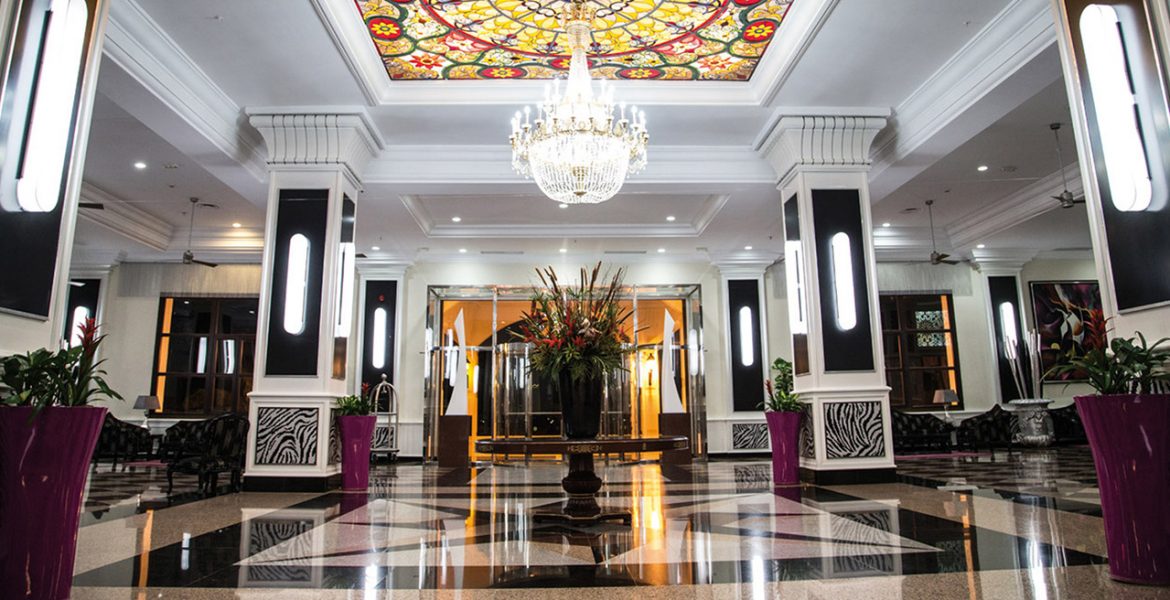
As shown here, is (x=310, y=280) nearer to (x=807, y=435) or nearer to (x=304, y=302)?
(x=304, y=302)

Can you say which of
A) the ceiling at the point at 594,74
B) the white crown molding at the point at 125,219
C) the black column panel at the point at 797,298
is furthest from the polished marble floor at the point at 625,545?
the white crown molding at the point at 125,219

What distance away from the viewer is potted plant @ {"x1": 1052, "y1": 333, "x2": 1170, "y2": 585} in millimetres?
2621

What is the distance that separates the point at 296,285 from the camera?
704 centimetres

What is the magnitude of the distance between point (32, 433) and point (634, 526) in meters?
3.10

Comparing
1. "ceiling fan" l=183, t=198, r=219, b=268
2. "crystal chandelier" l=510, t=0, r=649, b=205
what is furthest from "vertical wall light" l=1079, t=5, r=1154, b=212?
"ceiling fan" l=183, t=198, r=219, b=268

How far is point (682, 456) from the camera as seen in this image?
1177 cm

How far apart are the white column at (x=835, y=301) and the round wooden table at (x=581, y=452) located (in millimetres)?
2843

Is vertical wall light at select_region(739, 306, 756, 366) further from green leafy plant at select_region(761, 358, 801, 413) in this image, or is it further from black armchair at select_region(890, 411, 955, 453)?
green leafy plant at select_region(761, 358, 801, 413)

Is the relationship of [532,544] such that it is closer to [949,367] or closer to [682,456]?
[682,456]

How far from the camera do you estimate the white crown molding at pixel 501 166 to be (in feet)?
26.6

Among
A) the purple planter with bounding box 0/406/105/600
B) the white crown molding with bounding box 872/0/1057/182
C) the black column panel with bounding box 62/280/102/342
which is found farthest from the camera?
the black column panel with bounding box 62/280/102/342

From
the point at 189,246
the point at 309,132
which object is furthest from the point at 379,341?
the point at 309,132

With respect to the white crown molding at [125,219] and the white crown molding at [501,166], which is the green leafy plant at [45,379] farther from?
the white crown molding at [125,219]

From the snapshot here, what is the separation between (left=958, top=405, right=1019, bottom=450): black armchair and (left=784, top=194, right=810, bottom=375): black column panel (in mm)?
6343
